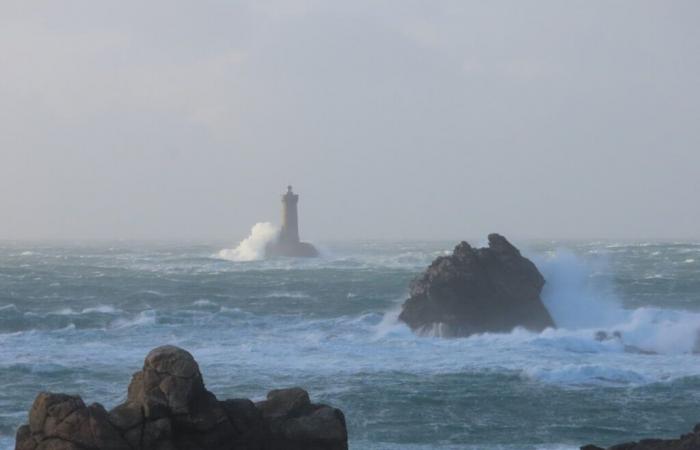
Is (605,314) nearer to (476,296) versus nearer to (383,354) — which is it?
(476,296)

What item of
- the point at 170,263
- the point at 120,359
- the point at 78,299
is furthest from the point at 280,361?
the point at 170,263

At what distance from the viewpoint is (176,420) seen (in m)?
13.4

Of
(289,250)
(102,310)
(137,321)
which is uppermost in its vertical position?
(289,250)

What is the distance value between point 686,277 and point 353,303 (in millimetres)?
25569

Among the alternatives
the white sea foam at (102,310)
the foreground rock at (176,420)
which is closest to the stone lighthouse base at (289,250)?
the white sea foam at (102,310)

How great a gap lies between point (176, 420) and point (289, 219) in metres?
73.2

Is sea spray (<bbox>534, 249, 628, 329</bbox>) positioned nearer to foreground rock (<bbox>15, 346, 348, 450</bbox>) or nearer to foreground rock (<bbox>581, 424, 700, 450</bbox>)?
foreground rock (<bbox>581, 424, 700, 450</bbox>)

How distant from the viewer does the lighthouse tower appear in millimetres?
83062

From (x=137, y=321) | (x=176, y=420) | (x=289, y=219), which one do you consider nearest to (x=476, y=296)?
(x=137, y=321)

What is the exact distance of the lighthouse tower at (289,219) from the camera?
3270 inches

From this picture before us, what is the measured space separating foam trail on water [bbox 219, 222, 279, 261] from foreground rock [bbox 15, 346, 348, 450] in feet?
246

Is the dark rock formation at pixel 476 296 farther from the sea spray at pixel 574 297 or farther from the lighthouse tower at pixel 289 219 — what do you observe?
the lighthouse tower at pixel 289 219

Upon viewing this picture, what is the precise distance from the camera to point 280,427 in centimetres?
1423

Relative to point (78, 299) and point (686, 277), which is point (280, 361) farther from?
point (686, 277)
